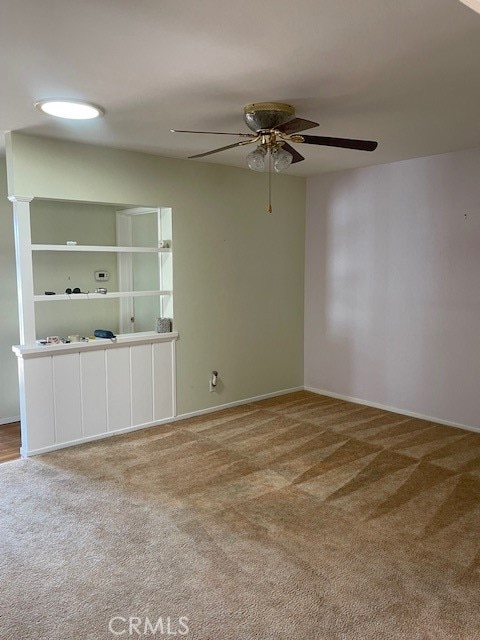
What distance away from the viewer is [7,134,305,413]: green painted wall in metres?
3.88

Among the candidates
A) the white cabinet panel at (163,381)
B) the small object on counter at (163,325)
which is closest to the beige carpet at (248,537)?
the white cabinet panel at (163,381)

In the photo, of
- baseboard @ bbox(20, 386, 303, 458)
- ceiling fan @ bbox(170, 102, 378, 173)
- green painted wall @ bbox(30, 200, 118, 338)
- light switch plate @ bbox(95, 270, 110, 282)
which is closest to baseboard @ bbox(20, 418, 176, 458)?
baseboard @ bbox(20, 386, 303, 458)

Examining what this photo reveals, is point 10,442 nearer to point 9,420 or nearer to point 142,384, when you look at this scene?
point 9,420

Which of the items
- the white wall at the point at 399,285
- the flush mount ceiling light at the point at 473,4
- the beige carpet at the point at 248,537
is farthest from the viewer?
the white wall at the point at 399,285

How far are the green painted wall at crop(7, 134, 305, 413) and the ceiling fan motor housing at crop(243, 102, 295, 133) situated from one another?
1617mm

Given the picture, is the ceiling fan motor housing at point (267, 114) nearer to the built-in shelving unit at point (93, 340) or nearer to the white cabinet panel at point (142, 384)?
the built-in shelving unit at point (93, 340)

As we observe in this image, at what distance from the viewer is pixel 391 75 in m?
2.46

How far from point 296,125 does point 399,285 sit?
2608mm

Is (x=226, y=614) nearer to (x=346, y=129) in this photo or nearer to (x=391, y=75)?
(x=391, y=75)

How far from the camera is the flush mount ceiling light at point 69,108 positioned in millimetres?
2842

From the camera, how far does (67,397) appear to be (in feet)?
13.0

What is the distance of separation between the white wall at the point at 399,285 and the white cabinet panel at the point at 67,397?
2744mm

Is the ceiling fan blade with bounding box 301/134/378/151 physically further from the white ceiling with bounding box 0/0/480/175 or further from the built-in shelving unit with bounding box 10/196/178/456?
the built-in shelving unit with bounding box 10/196/178/456

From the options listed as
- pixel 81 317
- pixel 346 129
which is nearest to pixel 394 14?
pixel 346 129
